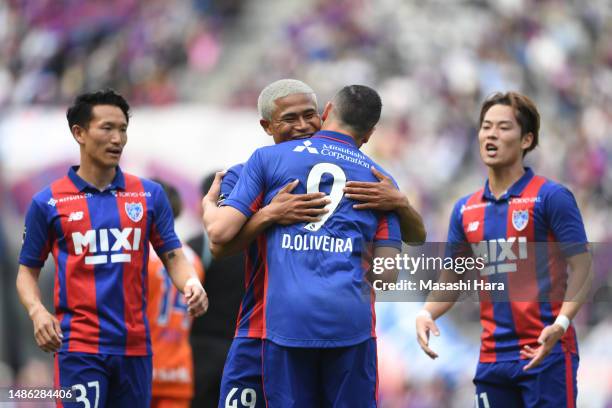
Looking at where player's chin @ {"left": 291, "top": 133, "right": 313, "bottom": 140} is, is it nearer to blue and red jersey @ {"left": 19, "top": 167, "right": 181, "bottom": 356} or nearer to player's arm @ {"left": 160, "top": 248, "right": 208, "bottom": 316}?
player's arm @ {"left": 160, "top": 248, "right": 208, "bottom": 316}

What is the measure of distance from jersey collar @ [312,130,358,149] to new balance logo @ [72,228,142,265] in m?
Answer: 1.32

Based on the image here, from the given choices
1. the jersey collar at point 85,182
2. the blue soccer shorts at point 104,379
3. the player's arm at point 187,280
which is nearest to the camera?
the player's arm at point 187,280

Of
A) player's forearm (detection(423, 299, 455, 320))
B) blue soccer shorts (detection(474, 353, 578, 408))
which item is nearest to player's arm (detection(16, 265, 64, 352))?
player's forearm (detection(423, 299, 455, 320))

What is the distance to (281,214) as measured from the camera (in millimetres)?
4578

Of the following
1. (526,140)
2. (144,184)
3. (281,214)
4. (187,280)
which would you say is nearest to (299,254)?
(281,214)

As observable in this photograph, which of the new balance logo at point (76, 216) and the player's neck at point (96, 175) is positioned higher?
the player's neck at point (96, 175)

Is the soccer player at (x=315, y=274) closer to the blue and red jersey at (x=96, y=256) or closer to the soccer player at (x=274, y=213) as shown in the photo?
the soccer player at (x=274, y=213)

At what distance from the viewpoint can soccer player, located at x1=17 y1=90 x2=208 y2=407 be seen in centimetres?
535

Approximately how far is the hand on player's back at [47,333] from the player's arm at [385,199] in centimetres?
166

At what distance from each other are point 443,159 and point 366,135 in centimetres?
875

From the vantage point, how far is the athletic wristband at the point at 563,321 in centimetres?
519

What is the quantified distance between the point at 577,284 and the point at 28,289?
2871 millimetres

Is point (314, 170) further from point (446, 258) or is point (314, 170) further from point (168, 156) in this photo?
point (168, 156)

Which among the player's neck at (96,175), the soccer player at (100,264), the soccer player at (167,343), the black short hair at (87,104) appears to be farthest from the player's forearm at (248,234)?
the soccer player at (167,343)
